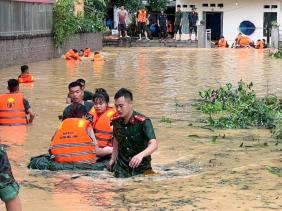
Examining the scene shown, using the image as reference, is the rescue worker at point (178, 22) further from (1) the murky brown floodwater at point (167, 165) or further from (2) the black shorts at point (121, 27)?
(1) the murky brown floodwater at point (167, 165)

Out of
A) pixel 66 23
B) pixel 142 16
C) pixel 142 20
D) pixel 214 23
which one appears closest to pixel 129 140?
pixel 66 23

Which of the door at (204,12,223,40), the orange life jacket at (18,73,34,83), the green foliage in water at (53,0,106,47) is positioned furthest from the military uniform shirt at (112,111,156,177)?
the door at (204,12,223,40)

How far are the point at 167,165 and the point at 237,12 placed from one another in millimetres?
39871

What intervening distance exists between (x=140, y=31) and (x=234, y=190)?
36549mm

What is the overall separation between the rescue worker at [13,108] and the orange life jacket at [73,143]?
3655mm

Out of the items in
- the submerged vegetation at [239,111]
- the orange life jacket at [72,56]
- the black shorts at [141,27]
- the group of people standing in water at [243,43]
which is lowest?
the submerged vegetation at [239,111]

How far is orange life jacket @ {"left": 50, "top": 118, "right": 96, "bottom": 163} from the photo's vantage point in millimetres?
9344

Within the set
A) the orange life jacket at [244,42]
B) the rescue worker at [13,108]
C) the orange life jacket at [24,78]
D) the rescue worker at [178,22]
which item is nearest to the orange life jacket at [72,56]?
the orange life jacket at [24,78]

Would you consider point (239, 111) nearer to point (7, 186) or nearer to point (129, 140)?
point (129, 140)

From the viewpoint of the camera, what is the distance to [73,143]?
9469 mm

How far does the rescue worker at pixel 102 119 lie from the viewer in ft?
32.4

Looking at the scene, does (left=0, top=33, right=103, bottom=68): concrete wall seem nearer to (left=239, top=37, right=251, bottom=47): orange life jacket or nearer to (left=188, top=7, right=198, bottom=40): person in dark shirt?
(left=188, top=7, right=198, bottom=40): person in dark shirt

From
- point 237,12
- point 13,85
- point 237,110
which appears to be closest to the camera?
point 13,85

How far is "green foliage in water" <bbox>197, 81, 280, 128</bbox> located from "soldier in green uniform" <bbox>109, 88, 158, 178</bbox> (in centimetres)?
466
